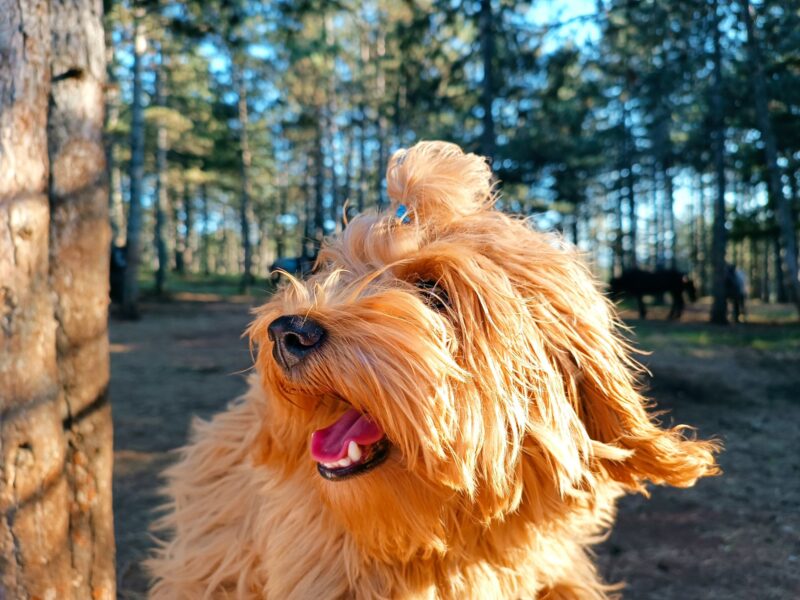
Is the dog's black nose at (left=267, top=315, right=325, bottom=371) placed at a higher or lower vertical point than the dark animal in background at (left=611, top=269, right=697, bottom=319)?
lower

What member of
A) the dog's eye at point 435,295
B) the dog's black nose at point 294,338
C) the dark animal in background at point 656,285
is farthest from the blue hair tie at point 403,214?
the dark animal in background at point 656,285

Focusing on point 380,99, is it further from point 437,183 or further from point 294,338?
point 294,338

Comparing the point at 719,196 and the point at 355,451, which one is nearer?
the point at 355,451

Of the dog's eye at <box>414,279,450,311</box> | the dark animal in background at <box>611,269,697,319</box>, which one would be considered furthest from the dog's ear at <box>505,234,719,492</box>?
the dark animal in background at <box>611,269,697,319</box>

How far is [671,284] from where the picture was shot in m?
17.9

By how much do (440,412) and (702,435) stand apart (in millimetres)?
5174

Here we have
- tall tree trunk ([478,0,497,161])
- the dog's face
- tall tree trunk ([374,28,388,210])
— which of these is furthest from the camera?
tall tree trunk ([374,28,388,210])

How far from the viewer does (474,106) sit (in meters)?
19.5

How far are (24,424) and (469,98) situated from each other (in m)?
17.8

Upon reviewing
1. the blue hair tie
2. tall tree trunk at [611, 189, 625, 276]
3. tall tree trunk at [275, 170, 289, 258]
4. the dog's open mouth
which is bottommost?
the dog's open mouth

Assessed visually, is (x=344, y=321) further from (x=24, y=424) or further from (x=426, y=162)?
(x=24, y=424)

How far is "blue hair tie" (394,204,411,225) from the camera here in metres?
2.04

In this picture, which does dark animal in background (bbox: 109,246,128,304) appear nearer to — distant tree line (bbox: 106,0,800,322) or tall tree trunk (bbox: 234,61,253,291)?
distant tree line (bbox: 106,0,800,322)

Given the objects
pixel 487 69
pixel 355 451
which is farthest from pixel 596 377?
pixel 487 69
